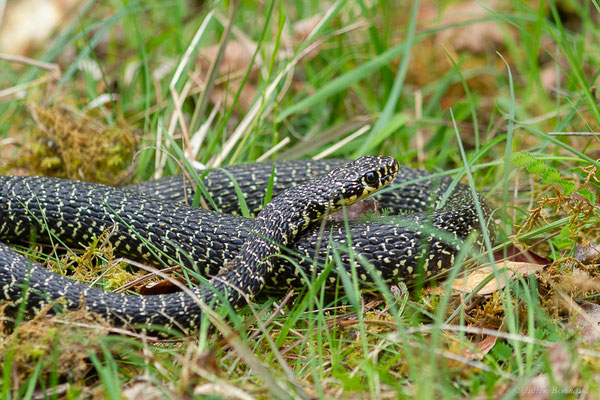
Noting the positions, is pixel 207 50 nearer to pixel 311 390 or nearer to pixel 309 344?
pixel 309 344

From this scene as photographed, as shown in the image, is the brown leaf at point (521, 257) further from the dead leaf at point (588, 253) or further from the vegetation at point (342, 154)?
the dead leaf at point (588, 253)

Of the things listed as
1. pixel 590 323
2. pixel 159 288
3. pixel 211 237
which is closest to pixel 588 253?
pixel 590 323

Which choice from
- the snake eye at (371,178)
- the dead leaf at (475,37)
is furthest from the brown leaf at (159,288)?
the dead leaf at (475,37)

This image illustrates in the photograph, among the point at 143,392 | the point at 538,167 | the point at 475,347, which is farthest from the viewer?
the point at 538,167

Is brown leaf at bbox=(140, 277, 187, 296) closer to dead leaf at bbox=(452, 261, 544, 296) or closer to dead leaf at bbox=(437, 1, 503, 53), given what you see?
dead leaf at bbox=(452, 261, 544, 296)

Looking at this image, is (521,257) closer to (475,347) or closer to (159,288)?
→ (475,347)

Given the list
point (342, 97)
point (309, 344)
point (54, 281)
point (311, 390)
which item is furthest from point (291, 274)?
point (342, 97)

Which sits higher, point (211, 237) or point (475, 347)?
point (211, 237)
